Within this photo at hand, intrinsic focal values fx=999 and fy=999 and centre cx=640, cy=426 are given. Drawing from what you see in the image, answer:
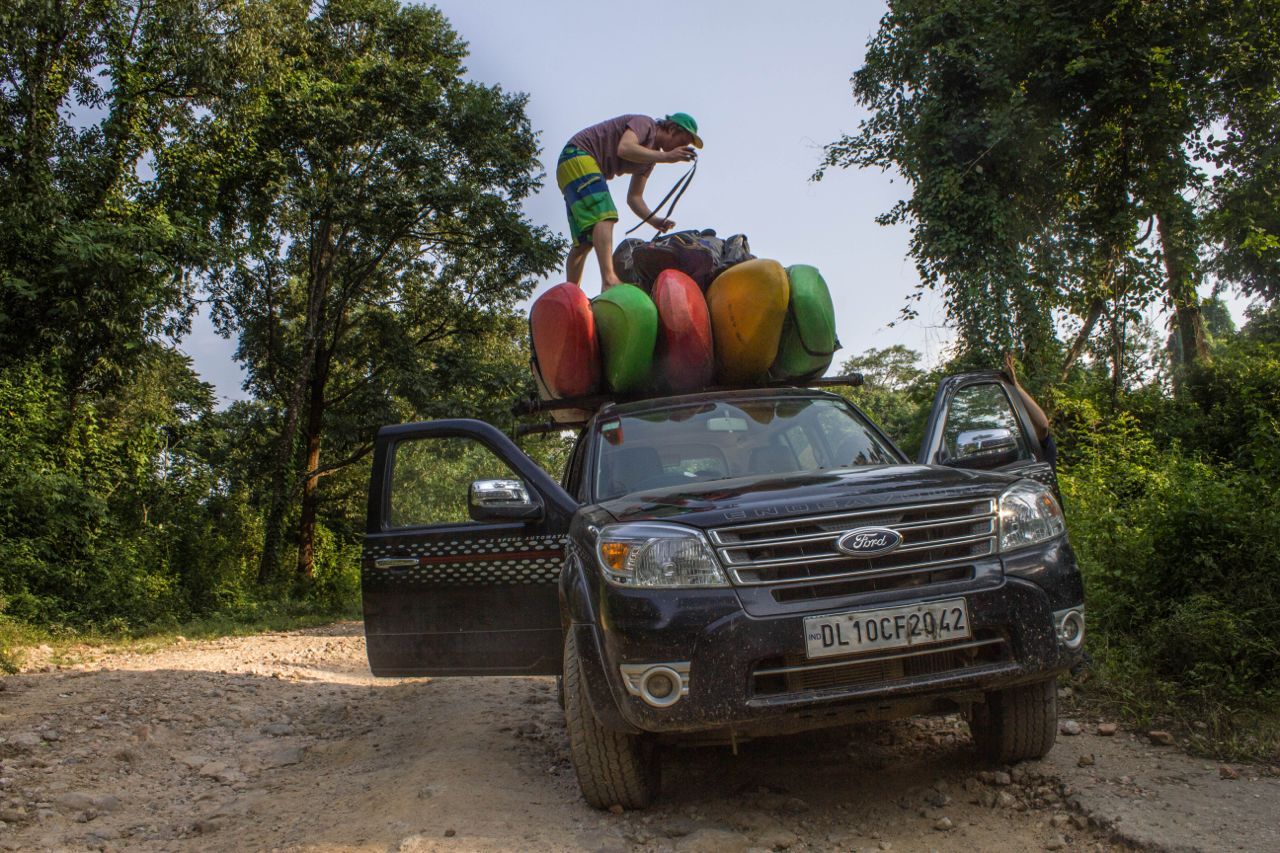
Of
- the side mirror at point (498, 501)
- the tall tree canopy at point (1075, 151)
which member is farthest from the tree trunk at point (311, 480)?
the side mirror at point (498, 501)

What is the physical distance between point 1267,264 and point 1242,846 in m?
25.7

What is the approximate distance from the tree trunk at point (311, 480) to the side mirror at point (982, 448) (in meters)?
18.9

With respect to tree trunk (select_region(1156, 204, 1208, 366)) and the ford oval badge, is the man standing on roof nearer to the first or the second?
the ford oval badge

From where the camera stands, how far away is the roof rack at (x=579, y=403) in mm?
→ 5645

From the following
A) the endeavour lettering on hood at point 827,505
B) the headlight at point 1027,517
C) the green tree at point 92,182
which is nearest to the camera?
the endeavour lettering on hood at point 827,505

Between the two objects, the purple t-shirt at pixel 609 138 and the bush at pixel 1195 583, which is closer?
the bush at pixel 1195 583

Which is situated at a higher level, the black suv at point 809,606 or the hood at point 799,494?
the hood at point 799,494

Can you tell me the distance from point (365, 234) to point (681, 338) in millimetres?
16064

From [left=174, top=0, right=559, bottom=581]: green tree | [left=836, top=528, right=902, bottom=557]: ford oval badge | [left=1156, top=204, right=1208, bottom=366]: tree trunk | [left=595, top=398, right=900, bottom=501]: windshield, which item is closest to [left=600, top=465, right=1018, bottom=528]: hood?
[left=836, top=528, right=902, bottom=557]: ford oval badge

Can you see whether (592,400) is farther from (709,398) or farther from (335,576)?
(335,576)

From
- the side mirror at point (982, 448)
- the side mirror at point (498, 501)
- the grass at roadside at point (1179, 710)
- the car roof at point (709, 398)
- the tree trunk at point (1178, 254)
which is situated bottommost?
the grass at roadside at point (1179, 710)

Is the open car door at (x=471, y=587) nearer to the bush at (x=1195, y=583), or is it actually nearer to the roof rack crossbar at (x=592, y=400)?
the roof rack crossbar at (x=592, y=400)

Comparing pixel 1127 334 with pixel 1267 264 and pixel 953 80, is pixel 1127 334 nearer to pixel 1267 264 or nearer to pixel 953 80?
pixel 953 80

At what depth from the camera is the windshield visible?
4477mm
